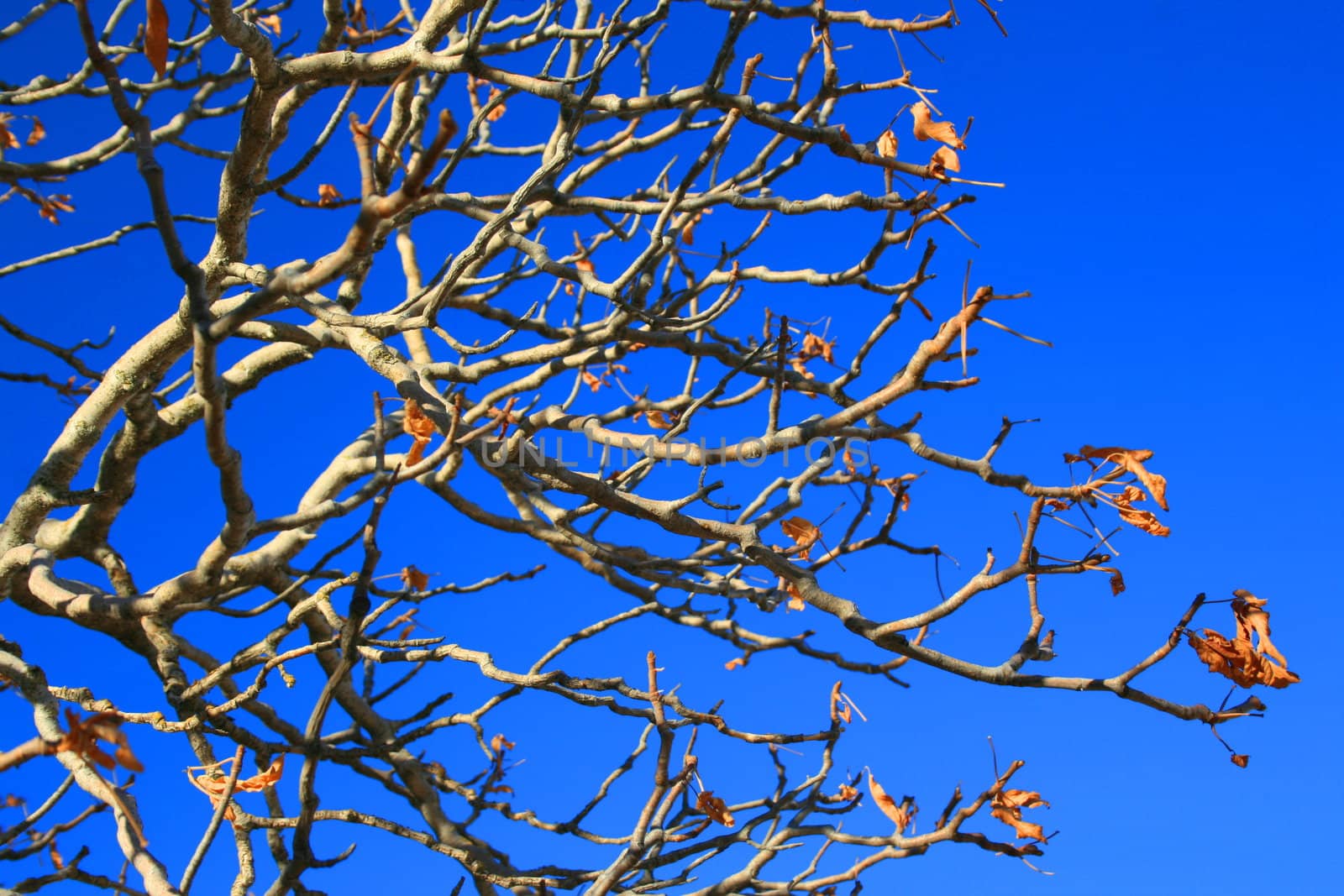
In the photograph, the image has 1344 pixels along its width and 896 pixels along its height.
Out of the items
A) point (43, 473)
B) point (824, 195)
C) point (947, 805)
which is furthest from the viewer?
point (43, 473)

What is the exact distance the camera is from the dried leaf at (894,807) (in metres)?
2.94

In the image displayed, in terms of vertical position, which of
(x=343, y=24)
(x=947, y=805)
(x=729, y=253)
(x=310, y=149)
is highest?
(x=343, y=24)

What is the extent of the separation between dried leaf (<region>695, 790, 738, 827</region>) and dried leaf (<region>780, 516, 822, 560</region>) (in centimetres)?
83

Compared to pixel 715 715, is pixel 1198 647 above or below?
below

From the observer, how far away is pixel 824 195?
11.3 feet

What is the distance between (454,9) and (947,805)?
2.81 meters

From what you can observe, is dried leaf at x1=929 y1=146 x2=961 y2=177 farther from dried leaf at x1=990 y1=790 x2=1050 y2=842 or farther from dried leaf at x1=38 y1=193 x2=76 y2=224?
dried leaf at x1=38 y1=193 x2=76 y2=224

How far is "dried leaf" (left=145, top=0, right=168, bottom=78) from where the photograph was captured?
1814 millimetres

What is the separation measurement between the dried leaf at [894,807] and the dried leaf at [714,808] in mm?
489

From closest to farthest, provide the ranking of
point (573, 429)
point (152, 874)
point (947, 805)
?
point (152, 874) → point (947, 805) → point (573, 429)

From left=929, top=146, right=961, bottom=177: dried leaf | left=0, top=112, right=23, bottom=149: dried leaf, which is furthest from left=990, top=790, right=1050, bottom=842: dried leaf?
left=0, top=112, right=23, bottom=149: dried leaf

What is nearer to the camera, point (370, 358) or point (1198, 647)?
point (1198, 647)

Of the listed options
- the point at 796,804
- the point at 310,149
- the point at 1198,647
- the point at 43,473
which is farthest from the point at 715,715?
the point at 43,473

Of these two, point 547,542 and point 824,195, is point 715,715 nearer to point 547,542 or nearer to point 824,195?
point 547,542
